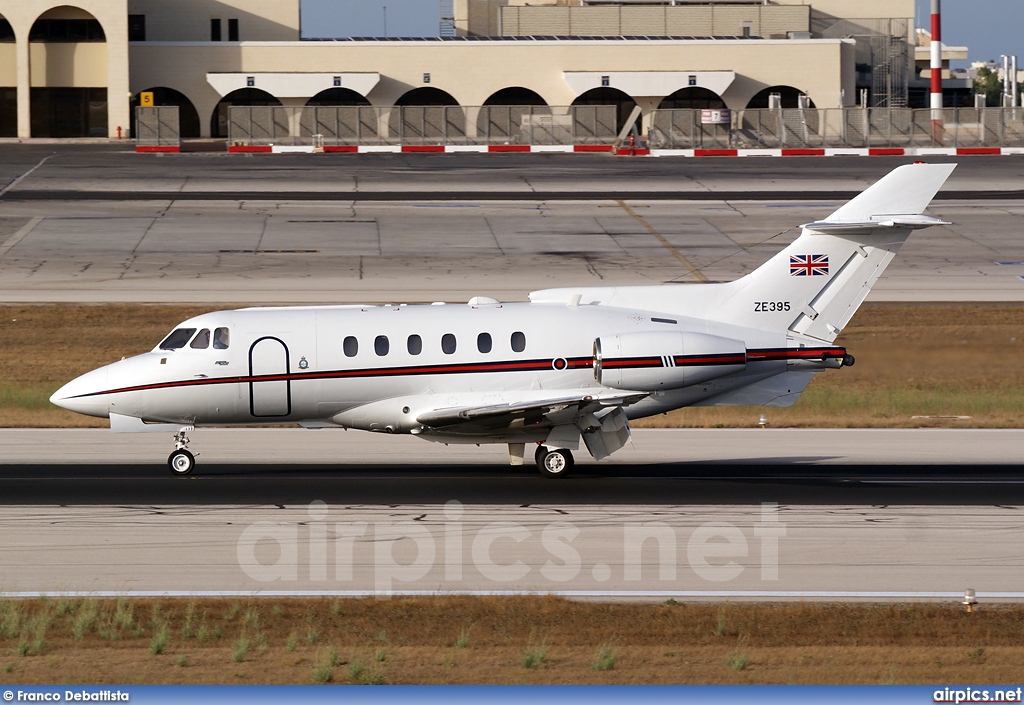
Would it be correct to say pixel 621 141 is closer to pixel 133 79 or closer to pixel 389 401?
pixel 133 79

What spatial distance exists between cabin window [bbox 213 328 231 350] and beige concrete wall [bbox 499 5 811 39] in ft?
263

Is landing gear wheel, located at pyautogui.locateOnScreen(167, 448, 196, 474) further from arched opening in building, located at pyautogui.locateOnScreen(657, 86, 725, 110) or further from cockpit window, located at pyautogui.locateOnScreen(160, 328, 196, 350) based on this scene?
arched opening in building, located at pyautogui.locateOnScreen(657, 86, 725, 110)

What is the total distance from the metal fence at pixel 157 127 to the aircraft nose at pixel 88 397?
5725 centimetres

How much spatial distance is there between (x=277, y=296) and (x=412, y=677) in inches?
1135

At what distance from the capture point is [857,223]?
24.4m

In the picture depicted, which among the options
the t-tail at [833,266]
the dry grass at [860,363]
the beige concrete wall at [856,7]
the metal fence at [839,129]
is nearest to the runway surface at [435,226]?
the dry grass at [860,363]

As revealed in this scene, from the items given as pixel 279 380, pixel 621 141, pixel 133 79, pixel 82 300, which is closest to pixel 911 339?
pixel 279 380

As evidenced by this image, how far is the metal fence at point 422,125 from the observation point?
263 feet

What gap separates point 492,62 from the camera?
91.9m

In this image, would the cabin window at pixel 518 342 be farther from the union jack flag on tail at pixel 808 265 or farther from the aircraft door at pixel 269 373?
the union jack flag on tail at pixel 808 265

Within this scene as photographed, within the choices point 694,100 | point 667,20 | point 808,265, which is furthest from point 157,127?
point 808,265

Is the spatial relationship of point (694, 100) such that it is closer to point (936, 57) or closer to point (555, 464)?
point (936, 57)

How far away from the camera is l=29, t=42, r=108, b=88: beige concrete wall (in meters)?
90.2

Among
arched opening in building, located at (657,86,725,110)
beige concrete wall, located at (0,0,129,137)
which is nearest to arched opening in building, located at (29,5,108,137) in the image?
beige concrete wall, located at (0,0,129,137)
